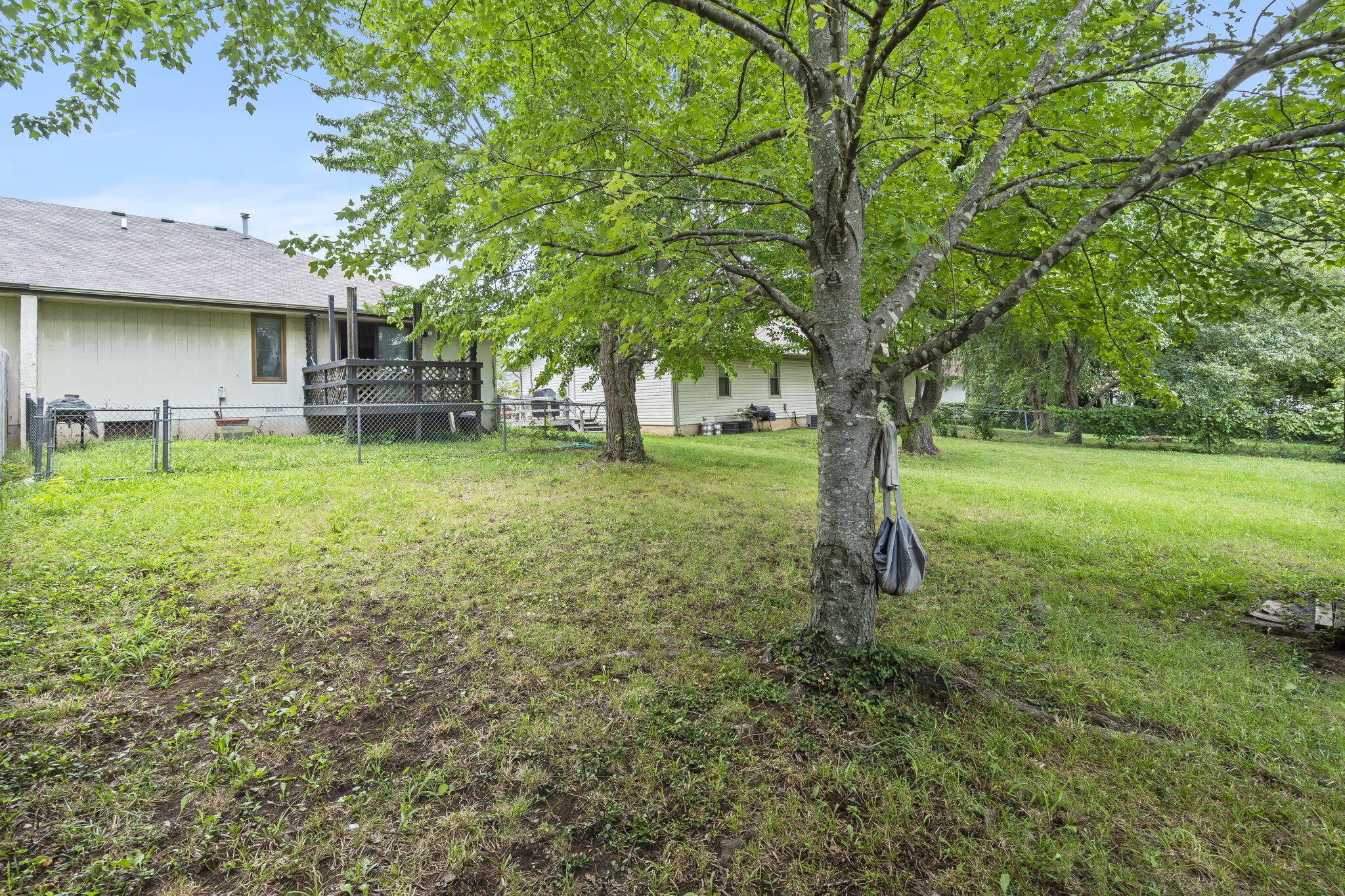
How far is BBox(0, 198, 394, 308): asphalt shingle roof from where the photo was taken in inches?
502

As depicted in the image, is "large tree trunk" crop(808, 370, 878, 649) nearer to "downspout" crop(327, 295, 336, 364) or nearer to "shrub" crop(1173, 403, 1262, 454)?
"downspout" crop(327, 295, 336, 364)

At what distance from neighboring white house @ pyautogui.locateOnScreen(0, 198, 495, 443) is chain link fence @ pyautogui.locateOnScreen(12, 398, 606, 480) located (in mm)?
656

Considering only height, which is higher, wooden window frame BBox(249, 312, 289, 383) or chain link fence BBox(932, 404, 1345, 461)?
wooden window frame BBox(249, 312, 289, 383)

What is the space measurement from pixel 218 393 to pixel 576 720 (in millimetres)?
15897

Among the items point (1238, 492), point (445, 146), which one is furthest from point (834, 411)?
point (1238, 492)

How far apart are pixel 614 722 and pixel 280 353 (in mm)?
16573

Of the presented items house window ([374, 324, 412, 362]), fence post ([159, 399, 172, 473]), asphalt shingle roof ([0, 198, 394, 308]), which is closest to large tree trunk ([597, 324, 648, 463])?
asphalt shingle roof ([0, 198, 394, 308])

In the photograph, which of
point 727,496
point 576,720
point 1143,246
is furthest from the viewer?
point 727,496

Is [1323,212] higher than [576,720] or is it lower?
higher

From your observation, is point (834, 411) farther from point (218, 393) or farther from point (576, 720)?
point (218, 393)

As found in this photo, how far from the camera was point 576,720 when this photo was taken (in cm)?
288

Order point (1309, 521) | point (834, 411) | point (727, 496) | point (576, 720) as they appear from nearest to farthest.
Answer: point (576, 720) < point (834, 411) < point (1309, 521) < point (727, 496)

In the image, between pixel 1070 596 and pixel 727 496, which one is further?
pixel 727 496

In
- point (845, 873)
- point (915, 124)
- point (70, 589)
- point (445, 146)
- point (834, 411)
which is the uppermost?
point (445, 146)
